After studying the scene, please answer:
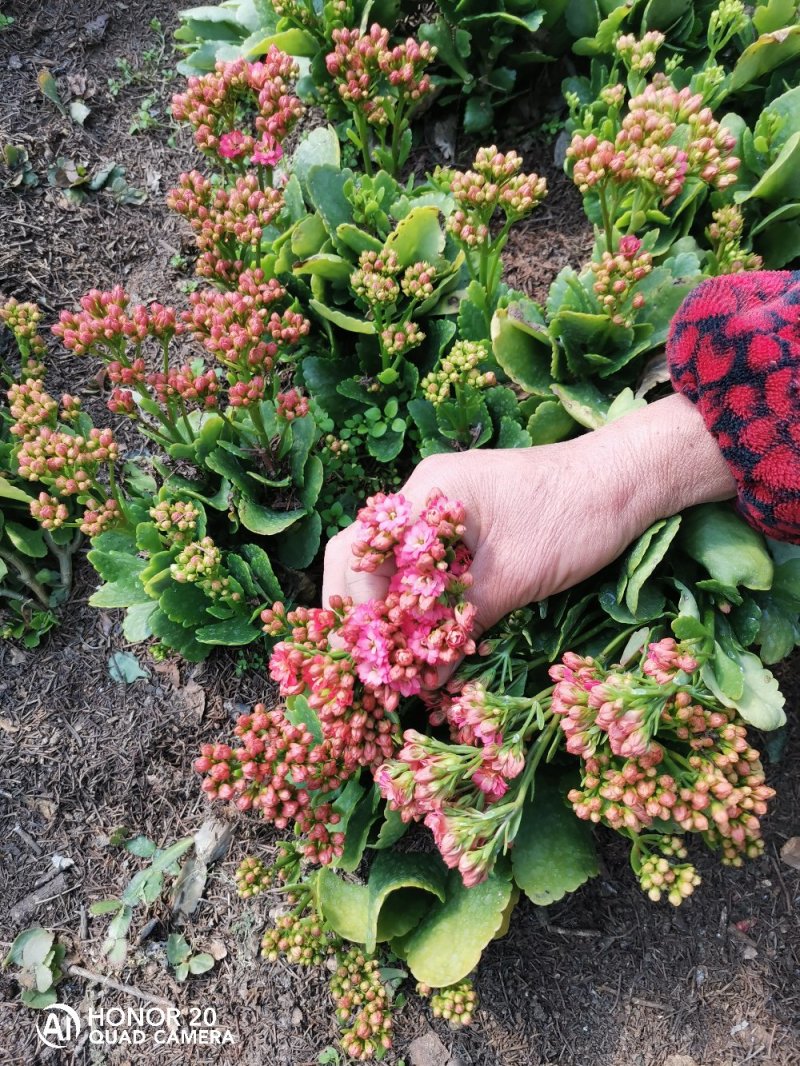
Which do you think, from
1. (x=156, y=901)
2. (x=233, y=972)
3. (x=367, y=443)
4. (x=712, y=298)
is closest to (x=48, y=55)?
(x=367, y=443)

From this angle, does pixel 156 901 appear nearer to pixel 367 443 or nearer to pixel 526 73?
pixel 367 443

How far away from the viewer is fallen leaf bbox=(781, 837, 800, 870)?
2.07 metres

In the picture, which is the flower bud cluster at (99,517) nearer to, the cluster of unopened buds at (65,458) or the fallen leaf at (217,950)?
the cluster of unopened buds at (65,458)

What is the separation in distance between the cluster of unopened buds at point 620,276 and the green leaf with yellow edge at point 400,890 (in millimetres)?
1483

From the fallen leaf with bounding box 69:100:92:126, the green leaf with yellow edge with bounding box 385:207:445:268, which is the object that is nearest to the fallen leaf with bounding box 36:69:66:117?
the fallen leaf with bounding box 69:100:92:126

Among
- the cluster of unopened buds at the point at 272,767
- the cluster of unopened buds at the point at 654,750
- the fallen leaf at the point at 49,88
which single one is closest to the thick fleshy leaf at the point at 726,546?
the cluster of unopened buds at the point at 654,750

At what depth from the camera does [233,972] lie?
2.07 meters

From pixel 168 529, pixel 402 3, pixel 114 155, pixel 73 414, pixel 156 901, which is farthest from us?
pixel 114 155

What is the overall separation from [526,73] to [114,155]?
5.41 feet

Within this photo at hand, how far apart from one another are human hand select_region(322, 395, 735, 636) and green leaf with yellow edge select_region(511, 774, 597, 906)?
54 centimetres

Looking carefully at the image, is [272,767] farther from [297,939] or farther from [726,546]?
[726,546]

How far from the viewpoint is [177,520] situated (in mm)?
1804

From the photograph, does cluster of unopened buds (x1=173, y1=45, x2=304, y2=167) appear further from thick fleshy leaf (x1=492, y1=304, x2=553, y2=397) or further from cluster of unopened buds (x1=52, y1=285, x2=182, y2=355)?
thick fleshy leaf (x1=492, y1=304, x2=553, y2=397)

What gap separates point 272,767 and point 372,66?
72.9 inches
